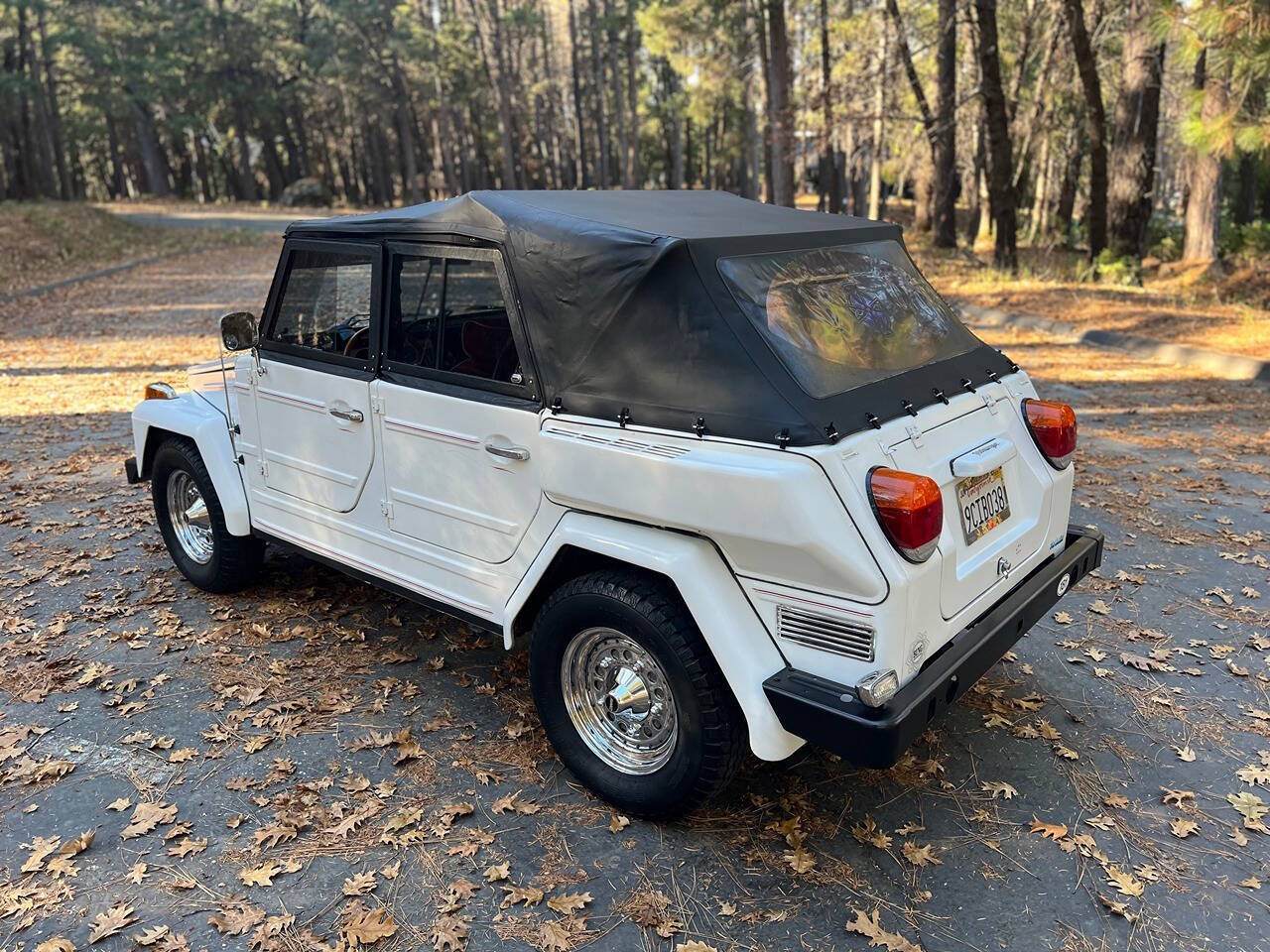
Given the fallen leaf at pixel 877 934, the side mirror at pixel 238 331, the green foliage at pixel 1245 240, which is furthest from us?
the green foliage at pixel 1245 240

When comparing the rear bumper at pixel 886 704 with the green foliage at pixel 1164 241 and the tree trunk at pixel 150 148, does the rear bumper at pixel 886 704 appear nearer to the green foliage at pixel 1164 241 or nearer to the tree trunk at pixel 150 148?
the green foliage at pixel 1164 241

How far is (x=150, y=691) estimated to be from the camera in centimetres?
439

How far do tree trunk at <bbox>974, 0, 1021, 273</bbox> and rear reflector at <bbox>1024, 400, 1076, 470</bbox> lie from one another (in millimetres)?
14751

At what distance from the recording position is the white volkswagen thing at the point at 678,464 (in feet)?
9.30

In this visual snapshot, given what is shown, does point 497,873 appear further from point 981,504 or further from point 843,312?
point 843,312

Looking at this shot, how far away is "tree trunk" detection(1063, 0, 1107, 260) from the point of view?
16.3m

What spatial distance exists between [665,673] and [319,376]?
2.17 meters

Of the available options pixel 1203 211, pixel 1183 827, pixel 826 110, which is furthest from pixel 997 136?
pixel 1183 827

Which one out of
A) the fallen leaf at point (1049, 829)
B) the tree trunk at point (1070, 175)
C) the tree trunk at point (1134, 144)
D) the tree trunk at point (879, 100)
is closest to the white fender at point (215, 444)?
the fallen leaf at point (1049, 829)

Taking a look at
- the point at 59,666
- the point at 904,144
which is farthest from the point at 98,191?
the point at 59,666

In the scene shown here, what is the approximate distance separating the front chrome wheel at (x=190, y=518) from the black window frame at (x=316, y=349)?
114cm

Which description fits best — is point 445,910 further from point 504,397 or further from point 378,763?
point 504,397

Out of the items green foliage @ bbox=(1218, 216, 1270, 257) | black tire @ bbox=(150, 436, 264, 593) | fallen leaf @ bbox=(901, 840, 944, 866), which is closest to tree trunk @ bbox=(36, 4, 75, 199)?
green foliage @ bbox=(1218, 216, 1270, 257)

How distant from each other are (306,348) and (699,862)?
2823 mm
